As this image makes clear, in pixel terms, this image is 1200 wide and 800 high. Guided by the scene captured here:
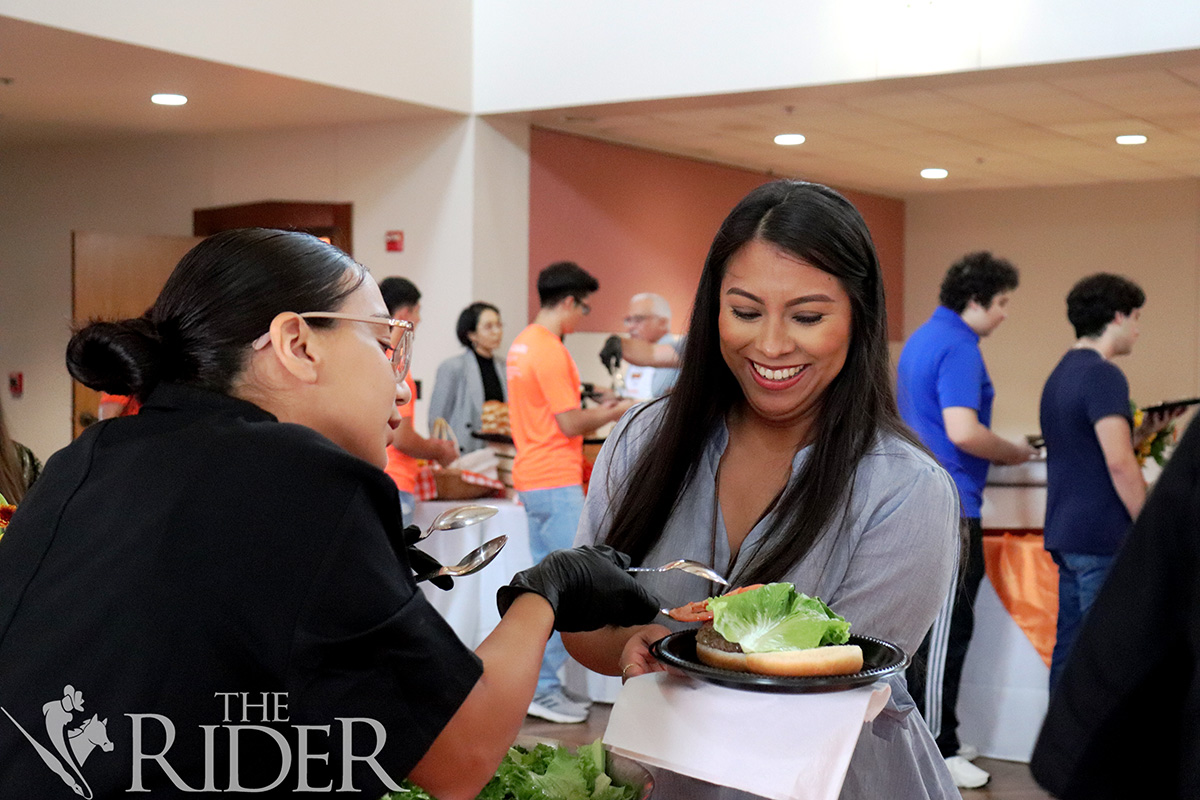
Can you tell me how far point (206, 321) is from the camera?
3.70 ft

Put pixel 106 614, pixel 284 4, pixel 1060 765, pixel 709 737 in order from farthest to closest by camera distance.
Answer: pixel 284 4 → pixel 709 737 → pixel 106 614 → pixel 1060 765

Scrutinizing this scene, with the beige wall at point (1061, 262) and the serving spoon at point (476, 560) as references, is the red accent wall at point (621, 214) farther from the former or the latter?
the serving spoon at point (476, 560)

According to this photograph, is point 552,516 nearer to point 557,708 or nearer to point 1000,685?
point 557,708

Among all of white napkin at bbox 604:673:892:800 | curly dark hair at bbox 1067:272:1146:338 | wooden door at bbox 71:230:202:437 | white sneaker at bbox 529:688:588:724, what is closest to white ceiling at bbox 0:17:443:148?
wooden door at bbox 71:230:202:437

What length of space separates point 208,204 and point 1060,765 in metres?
7.55

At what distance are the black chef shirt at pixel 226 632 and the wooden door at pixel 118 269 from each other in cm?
665

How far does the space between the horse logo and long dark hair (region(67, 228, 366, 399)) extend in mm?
297

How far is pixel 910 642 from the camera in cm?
149

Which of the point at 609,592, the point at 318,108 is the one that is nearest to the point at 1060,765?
the point at 609,592

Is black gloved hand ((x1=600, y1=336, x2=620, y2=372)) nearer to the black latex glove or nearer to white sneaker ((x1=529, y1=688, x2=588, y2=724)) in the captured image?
white sneaker ((x1=529, y1=688, x2=588, y2=724))

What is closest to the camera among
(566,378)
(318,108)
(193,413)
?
(193,413)

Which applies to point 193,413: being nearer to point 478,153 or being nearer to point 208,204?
point 478,153

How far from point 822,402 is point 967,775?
274 cm

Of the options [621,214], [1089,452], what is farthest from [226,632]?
[621,214]
